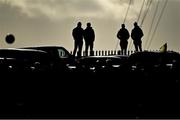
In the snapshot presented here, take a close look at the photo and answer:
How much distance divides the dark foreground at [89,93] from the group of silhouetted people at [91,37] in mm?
12029

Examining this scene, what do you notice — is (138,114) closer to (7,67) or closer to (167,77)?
(167,77)

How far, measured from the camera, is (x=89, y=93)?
2920 cm

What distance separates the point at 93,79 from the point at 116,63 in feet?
15.1

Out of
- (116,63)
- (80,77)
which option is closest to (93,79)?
(80,77)

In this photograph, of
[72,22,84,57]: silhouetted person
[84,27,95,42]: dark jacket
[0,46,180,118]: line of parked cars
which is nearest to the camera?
[0,46,180,118]: line of parked cars

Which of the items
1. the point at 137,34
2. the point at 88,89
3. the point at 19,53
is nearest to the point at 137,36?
the point at 137,34

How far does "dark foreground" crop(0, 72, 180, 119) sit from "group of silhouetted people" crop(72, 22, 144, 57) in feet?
39.5

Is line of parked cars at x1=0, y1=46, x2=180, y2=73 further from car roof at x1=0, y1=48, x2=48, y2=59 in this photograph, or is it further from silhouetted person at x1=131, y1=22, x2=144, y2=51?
silhouetted person at x1=131, y1=22, x2=144, y2=51

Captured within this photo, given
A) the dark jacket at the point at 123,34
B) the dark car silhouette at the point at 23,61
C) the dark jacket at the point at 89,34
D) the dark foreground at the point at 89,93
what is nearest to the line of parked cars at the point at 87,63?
the dark car silhouette at the point at 23,61

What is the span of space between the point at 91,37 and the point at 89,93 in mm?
A: 13472

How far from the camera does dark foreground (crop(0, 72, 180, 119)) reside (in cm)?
2875

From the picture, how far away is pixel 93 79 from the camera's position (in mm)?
28938

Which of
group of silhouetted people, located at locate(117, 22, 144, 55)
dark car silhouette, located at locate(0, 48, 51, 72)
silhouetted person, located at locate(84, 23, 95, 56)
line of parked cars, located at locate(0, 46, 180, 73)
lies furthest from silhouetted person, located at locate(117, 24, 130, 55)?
dark car silhouette, located at locate(0, 48, 51, 72)

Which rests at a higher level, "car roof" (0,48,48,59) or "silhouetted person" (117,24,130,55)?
"silhouetted person" (117,24,130,55)
